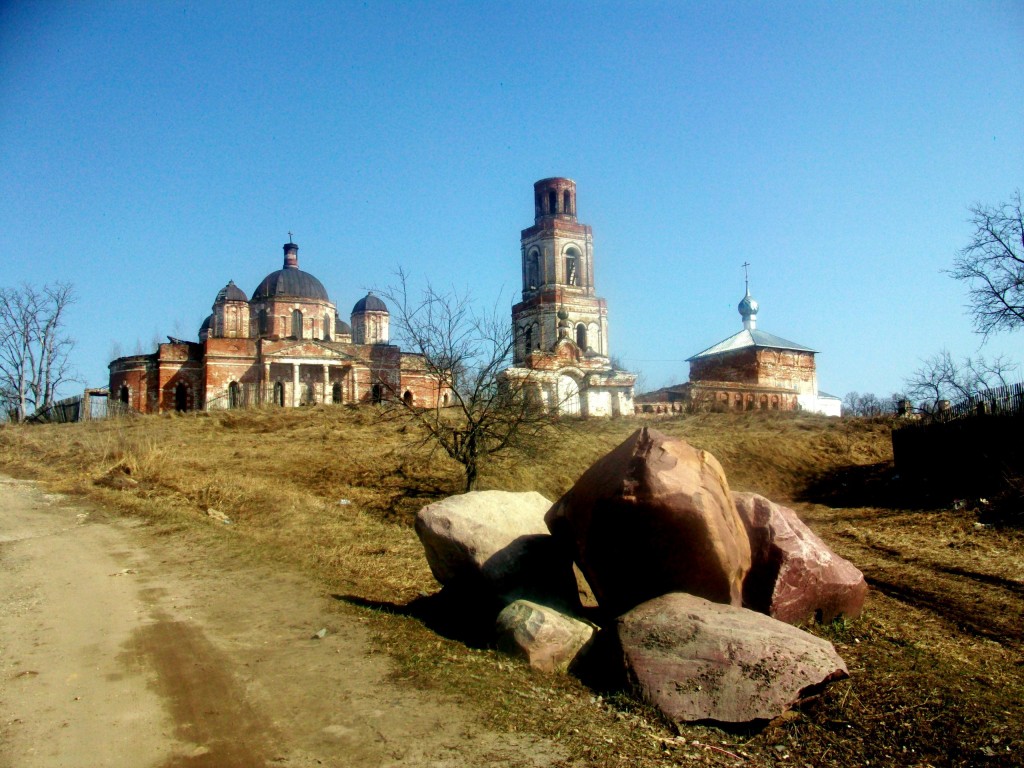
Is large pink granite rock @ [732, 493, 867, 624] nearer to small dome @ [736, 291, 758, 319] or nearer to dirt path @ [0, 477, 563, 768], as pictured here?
dirt path @ [0, 477, 563, 768]

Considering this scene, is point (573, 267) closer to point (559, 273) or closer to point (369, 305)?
point (559, 273)

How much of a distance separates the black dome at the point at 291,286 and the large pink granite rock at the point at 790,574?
4282 cm

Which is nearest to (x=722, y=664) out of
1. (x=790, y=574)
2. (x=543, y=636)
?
(x=543, y=636)

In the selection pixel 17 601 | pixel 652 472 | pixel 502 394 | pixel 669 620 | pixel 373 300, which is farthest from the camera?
pixel 373 300

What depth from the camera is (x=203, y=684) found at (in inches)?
204

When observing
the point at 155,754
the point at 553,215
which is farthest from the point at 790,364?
the point at 155,754

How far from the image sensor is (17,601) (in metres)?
7.43

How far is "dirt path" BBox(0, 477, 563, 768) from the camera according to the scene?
13.9 feet

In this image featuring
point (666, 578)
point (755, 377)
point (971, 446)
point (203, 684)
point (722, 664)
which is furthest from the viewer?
point (755, 377)

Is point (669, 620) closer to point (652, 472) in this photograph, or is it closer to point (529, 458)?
point (652, 472)

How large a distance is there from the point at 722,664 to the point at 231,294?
44.9m

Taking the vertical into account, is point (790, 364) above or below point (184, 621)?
above

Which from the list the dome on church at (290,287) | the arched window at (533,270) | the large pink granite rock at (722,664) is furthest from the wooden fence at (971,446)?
the dome on church at (290,287)

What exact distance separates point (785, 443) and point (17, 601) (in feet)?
67.0
